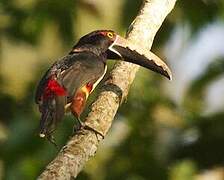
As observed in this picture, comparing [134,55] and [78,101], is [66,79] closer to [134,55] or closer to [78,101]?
[78,101]

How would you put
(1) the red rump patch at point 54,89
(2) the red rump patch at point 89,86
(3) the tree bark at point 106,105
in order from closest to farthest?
(3) the tree bark at point 106,105 < (1) the red rump patch at point 54,89 < (2) the red rump patch at point 89,86

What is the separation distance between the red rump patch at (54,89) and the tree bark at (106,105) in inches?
6.0

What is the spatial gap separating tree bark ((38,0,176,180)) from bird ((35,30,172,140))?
6 cm

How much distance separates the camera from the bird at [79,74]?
3.91m

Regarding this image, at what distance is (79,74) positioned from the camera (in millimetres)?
4086

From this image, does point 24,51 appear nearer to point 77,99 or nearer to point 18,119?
point 18,119

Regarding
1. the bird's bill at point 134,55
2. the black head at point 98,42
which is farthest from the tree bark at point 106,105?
the black head at point 98,42

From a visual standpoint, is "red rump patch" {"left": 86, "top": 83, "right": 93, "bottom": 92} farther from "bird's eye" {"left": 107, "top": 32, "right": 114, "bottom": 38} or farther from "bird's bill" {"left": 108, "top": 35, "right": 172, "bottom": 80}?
"bird's eye" {"left": 107, "top": 32, "right": 114, "bottom": 38}

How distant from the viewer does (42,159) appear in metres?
4.59

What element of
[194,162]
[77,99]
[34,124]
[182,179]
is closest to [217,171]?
[194,162]

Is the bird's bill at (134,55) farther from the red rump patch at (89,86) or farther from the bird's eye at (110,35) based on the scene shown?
the red rump patch at (89,86)

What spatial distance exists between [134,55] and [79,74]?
A: 0.25 m

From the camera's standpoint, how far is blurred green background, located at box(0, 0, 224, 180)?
4805 millimetres

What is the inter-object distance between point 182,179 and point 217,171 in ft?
2.65
